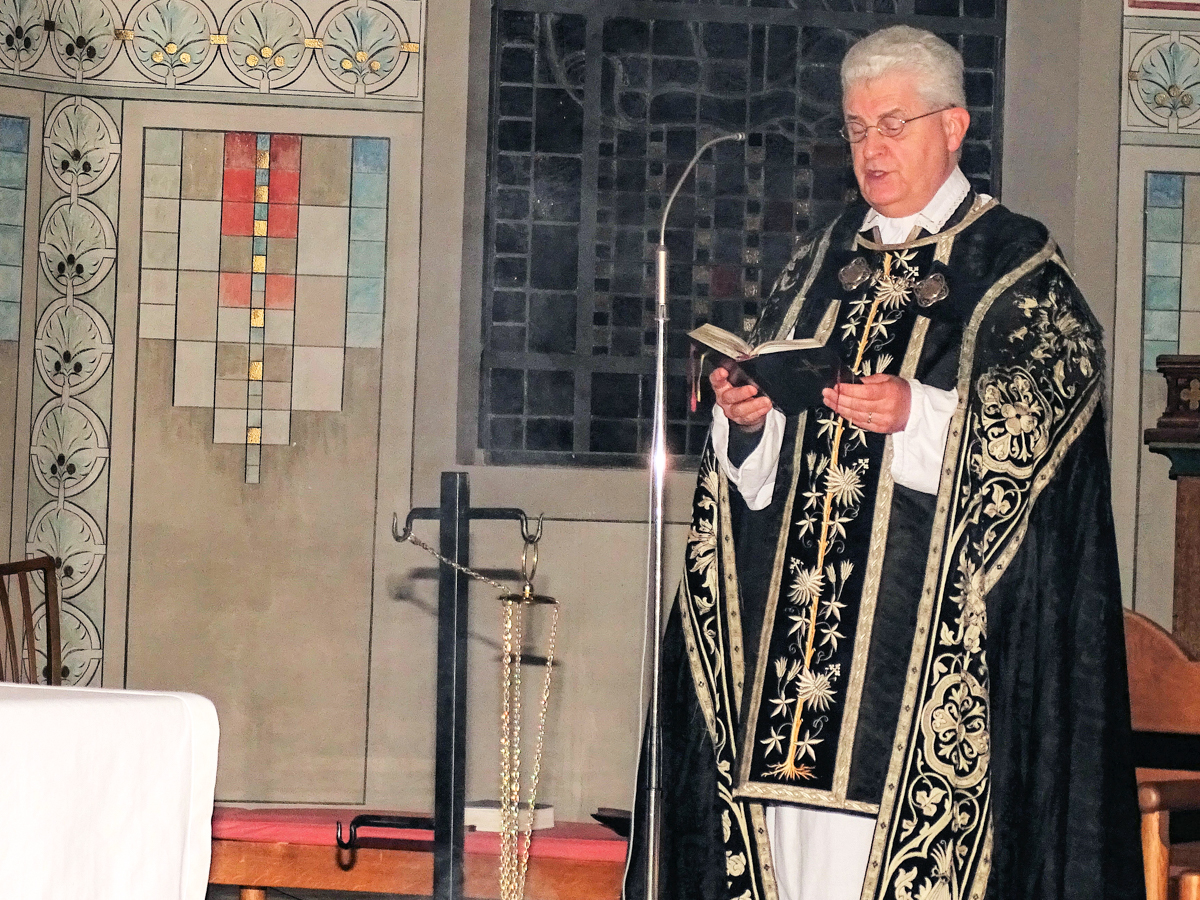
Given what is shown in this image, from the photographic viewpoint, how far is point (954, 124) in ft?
11.5

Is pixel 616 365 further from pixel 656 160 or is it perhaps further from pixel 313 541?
pixel 313 541

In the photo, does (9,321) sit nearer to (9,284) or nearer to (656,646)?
(9,284)

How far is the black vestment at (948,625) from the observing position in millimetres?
3320

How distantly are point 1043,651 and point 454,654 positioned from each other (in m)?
1.71

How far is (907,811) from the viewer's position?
3328 millimetres

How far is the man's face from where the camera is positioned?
348 centimetres

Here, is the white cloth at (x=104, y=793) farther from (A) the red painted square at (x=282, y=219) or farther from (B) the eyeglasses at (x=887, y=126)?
(A) the red painted square at (x=282, y=219)

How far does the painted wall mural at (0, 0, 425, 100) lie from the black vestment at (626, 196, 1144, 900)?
255cm

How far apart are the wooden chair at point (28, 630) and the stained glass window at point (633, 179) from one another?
1449mm

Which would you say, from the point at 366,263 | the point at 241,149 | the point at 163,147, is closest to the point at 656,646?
the point at 366,263

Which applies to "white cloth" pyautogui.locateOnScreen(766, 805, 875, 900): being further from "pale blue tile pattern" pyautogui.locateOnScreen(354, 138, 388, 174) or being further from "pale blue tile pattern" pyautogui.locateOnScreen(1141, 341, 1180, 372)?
"pale blue tile pattern" pyautogui.locateOnScreen(354, 138, 388, 174)

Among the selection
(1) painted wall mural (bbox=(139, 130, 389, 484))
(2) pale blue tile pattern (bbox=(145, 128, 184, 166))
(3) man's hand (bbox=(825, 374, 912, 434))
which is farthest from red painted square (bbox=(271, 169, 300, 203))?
(3) man's hand (bbox=(825, 374, 912, 434))

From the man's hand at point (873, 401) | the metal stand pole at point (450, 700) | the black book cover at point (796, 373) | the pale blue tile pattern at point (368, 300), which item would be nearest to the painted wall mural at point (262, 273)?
the pale blue tile pattern at point (368, 300)

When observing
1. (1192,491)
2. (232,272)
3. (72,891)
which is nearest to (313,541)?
(232,272)
